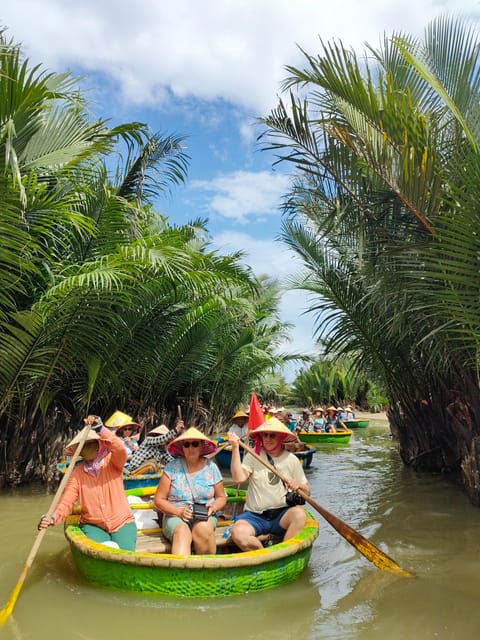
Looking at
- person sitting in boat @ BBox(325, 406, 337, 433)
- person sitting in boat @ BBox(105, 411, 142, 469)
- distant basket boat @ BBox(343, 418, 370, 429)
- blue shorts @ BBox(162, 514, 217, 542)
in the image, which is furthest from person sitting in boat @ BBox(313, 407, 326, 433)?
blue shorts @ BBox(162, 514, 217, 542)

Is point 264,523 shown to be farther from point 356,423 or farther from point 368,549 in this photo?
point 356,423

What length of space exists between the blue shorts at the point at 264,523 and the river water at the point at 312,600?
0.47 metres

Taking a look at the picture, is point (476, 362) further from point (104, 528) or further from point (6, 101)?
point (6, 101)

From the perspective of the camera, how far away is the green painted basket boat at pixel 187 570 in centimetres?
439

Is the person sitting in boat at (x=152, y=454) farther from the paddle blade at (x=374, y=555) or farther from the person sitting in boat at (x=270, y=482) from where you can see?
the paddle blade at (x=374, y=555)

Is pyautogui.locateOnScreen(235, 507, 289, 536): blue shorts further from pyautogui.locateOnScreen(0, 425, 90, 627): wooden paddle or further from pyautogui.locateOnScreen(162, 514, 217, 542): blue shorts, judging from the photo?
pyautogui.locateOnScreen(0, 425, 90, 627): wooden paddle

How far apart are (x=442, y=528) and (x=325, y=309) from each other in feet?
13.8

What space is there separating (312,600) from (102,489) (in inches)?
A: 80.3

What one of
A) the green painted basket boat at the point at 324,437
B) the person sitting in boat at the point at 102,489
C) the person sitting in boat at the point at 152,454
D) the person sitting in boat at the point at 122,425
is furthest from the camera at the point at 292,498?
the green painted basket boat at the point at 324,437

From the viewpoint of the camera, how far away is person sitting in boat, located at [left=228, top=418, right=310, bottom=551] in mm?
5410

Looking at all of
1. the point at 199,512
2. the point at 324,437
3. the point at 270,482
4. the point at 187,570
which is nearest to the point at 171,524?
the point at 199,512

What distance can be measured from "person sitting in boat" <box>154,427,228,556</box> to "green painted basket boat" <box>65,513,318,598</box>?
56 cm

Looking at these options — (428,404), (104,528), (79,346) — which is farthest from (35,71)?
(428,404)

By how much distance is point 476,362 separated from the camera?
6.65m
